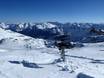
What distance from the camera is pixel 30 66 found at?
101ft

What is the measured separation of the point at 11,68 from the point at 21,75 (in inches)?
152

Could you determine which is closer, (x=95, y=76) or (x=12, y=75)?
(x=95, y=76)

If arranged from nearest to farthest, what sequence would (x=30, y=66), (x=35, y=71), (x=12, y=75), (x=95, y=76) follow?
1. (x=95, y=76)
2. (x=12, y=75)
3. (x=35, y=71)
4. (x=30, y=66)

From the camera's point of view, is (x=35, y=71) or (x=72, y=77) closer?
(x=72, y=77)

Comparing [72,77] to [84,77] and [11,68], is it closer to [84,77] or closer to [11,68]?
[84,77]

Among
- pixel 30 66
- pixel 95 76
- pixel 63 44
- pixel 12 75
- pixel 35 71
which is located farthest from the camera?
pixel 63 44

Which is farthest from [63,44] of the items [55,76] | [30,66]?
[55,76]

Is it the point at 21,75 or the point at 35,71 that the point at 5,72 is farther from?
the point at 35,71

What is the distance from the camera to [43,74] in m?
25.8

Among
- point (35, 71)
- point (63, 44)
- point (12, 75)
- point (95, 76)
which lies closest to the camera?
point (95, 76)

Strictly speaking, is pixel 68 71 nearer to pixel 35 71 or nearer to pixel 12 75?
Result: pixel 35 71

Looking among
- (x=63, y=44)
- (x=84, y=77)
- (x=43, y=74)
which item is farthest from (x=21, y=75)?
(x=63, y=44)

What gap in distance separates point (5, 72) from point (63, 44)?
17.2m

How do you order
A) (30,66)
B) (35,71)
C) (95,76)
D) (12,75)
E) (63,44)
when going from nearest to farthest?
(95,76)
(12,75)
(35,71)
(30,66)
(63,44)
